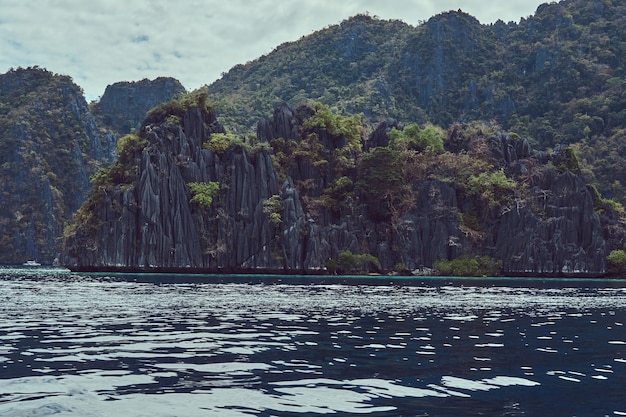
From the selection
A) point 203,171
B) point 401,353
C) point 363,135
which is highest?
point 363,135

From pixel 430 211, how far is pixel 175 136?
46.4 m

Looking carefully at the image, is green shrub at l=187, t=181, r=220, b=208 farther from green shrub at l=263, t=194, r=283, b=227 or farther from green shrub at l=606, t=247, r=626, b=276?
green shrub at l=606, t=247, r=626, b=276

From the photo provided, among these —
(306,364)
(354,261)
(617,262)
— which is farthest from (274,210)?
(306,364)

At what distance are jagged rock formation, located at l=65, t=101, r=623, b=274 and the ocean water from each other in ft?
242

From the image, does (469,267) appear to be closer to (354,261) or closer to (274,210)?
(354,261)

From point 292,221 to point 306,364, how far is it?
88.6 meters

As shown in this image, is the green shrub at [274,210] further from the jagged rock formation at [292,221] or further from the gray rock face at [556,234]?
the gray rock face at [556,234]

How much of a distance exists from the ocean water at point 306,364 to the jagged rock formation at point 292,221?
73768mm

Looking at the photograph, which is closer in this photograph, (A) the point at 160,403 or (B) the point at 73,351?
(A) the point at 160,403

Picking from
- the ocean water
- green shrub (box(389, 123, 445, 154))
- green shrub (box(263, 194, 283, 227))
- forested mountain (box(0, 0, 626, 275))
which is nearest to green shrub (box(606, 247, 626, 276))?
forested mountain (box(0, 0, 626, 275))

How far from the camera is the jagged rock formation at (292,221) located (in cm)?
10288

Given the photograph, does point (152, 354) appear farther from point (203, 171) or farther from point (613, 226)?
point (613, 226)

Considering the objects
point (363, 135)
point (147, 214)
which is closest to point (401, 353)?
point (147, 214)

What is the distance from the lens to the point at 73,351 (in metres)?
17.3
